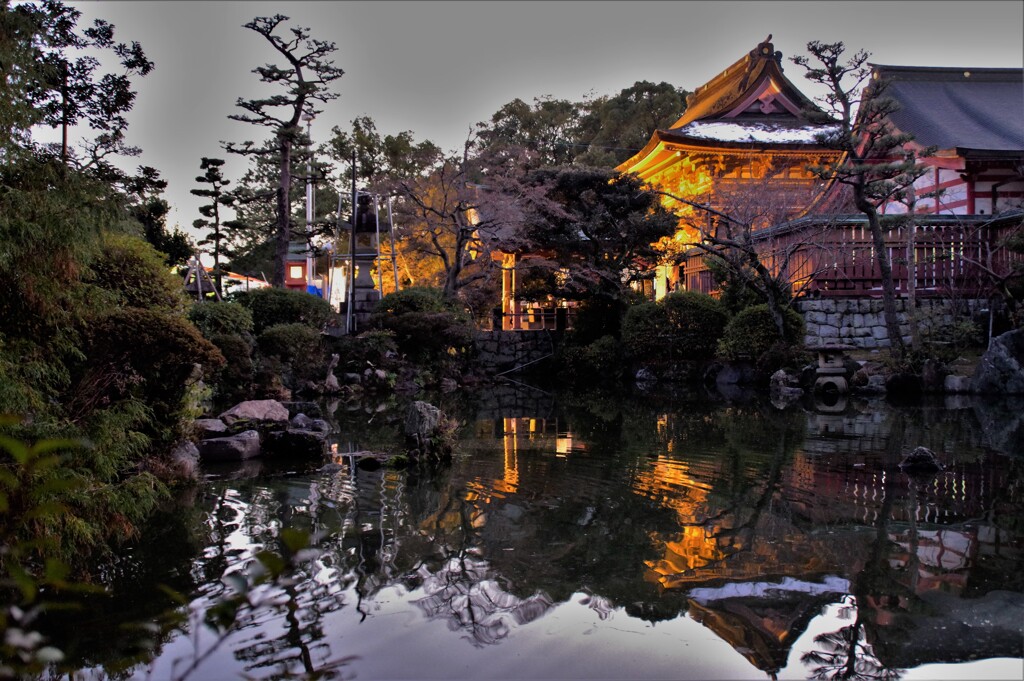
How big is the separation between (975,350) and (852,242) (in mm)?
2909

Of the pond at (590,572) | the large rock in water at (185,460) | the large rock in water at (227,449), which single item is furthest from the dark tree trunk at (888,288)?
the large rock in water at (185,460)

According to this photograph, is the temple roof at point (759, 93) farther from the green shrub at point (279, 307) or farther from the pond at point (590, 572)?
the pond at point (590, 572)

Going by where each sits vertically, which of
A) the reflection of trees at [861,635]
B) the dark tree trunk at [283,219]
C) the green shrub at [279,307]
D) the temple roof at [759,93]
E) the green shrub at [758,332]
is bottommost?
the reflection of trees at [861,635]

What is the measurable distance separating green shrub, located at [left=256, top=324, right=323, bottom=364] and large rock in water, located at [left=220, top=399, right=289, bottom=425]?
15.0 ft

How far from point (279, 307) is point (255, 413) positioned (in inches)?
244

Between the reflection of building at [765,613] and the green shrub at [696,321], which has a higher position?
the green shrub at [696,321]

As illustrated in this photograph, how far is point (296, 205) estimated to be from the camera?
1302 inches

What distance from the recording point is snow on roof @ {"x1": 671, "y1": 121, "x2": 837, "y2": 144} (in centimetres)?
1870

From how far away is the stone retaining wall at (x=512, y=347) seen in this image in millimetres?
18797

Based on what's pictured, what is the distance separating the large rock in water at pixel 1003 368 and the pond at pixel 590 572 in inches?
234

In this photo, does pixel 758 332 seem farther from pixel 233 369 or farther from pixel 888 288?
pixel 233 369

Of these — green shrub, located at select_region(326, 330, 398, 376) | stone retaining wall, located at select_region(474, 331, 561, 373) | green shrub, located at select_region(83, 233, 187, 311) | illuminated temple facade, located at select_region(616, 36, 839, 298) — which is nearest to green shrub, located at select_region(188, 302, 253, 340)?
green shrub, located at select_region(326, 330, 398, 376)

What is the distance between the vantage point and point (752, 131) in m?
19.5

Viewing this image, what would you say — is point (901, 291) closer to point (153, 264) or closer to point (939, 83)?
point (939, 83)
